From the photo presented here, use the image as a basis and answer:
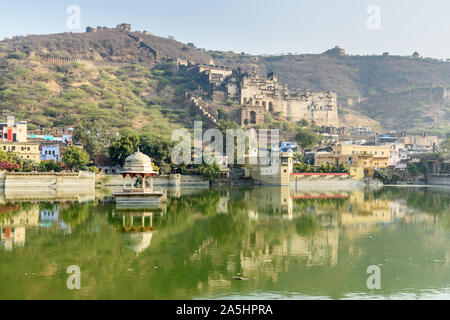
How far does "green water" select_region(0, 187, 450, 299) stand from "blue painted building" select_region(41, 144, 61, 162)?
2455 cm

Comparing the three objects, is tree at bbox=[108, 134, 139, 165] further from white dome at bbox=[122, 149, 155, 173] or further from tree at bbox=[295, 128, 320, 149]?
tree at bbox=[295, 128, 320, 149]

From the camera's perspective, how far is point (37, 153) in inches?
1965

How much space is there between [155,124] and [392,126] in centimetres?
6383

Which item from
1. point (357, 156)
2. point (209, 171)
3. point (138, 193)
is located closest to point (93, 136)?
point (209, 171)

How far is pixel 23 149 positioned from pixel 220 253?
1521 inches

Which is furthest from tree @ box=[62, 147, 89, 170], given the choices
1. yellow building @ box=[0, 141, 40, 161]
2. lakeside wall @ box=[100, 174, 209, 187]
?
yellow building @ box=[0, 141, 40, 161]

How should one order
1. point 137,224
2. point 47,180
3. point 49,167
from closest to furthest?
point 137,224, point 47,180, point 49,167

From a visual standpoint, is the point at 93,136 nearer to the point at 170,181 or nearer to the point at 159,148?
the point at 159,148

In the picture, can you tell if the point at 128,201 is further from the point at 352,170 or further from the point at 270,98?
the point at 270,98

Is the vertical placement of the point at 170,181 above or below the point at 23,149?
below

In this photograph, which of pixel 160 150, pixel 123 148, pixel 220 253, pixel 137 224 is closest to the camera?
pixel 220 253

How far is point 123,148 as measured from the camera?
157 feet

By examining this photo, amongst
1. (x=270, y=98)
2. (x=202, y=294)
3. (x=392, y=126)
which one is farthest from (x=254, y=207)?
(x=392, y=126)

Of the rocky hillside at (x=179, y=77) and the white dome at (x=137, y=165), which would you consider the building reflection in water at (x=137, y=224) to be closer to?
the white dome at (x=137, y=165)
